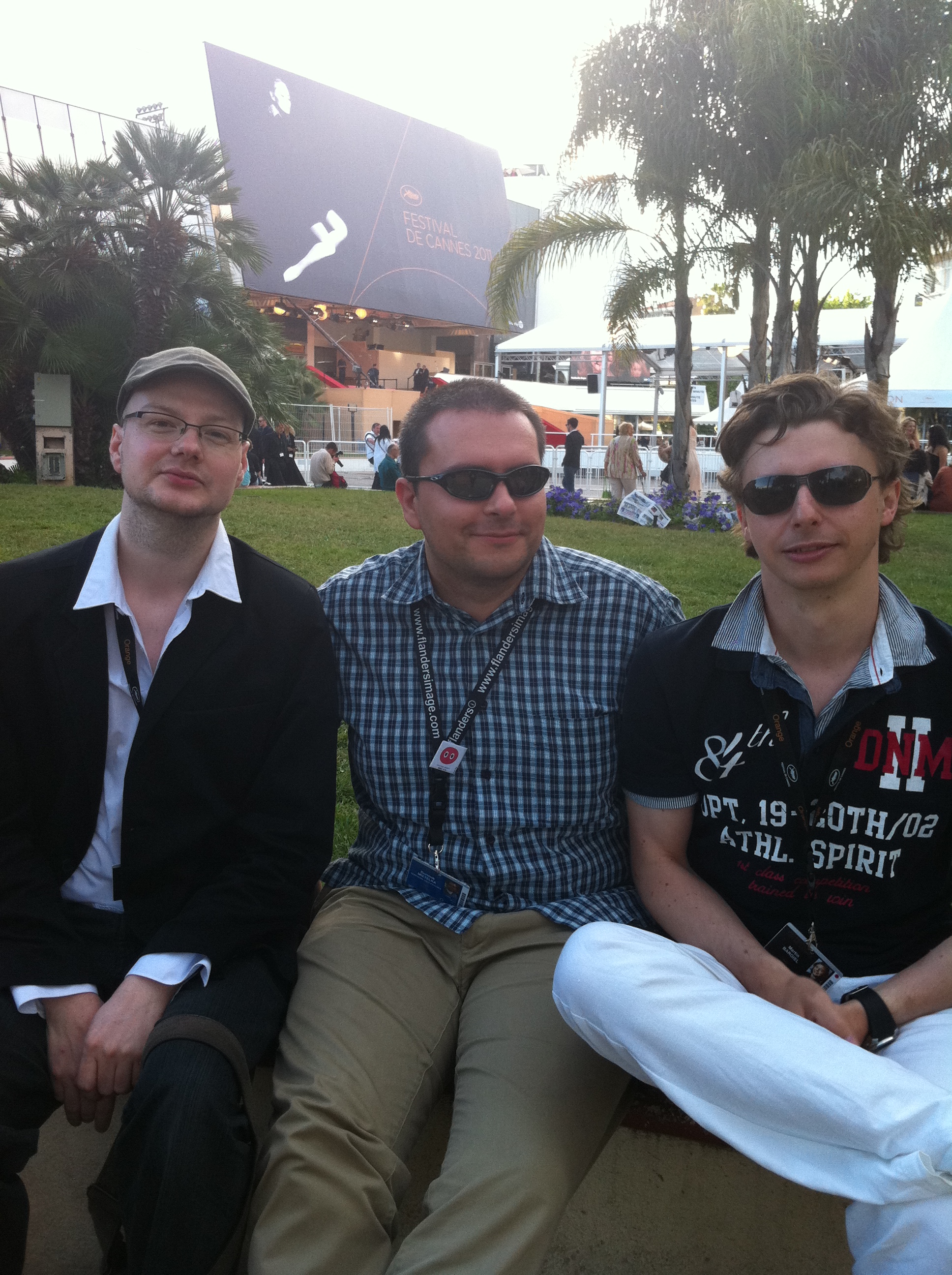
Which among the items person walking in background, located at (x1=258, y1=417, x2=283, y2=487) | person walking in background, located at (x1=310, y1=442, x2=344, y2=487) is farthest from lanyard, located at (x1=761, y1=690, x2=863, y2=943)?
person walking in background, located at (x1=310, y1=442, x2=344, y2=487)

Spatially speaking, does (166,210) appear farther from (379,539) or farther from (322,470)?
(379,539)

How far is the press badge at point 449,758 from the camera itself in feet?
8.65

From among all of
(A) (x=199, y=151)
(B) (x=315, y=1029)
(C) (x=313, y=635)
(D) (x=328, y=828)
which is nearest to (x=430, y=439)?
(C) (x=313, y=635)

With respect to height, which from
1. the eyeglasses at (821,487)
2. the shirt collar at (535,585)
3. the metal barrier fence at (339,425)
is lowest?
the shirt collar at (535,585)

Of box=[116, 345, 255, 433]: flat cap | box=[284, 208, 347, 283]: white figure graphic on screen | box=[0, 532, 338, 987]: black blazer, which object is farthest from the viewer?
box=[284, 208, 347, 283]: white figure graphic on screen

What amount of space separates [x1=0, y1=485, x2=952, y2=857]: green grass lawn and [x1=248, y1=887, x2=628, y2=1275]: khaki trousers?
5.61 meters

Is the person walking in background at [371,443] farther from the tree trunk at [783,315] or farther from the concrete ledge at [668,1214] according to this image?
the concrete ledge at [668,1214]

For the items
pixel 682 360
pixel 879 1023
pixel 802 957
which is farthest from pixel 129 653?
pixel 682 360

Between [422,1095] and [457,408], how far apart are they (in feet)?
5.69

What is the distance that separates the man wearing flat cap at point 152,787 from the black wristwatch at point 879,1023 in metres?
1.25

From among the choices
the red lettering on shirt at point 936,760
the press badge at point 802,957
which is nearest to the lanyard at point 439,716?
the press badge at point 802,957

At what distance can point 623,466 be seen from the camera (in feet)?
59.7

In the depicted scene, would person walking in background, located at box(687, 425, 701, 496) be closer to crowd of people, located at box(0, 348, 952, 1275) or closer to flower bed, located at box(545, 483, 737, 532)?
flower bed, located at box(545, 483, 737, 532)

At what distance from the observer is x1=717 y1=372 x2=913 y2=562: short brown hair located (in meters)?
2.33
